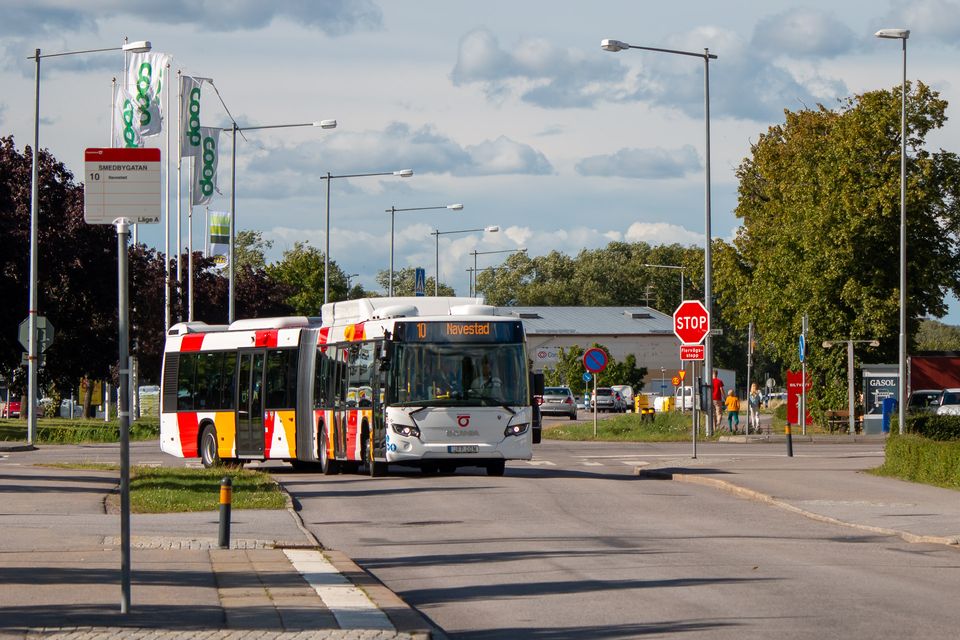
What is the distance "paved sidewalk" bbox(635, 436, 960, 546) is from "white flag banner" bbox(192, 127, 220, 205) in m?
24.8

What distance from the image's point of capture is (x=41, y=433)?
156 ft

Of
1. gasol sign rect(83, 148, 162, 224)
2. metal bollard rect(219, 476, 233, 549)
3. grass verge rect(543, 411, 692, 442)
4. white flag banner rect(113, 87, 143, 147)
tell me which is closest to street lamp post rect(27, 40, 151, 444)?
white flag banner rect(113, 87, 143, 147)

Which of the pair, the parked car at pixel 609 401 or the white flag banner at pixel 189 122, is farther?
the parked car at pixel 609 401

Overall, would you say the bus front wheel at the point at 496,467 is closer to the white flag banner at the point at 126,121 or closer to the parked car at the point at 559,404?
the white flag banner at the point at 126,121

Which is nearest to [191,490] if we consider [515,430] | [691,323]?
[515,430]

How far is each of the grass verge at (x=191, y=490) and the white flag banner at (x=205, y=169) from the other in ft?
86.5

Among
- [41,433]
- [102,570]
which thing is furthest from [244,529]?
[41,433]

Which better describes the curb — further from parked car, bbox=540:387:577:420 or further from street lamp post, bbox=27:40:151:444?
parked car, bbox=540:387:577:420

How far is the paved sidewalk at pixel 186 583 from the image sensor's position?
31.9 ft

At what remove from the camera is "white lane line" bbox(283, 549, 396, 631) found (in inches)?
397

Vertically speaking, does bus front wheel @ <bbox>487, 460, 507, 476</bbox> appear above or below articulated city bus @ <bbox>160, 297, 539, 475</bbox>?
below

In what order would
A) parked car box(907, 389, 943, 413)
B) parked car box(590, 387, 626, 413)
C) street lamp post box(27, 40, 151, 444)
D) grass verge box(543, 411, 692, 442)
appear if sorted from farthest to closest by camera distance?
parked car box(590, 387, 626, 413) < parked car box(907, 389, 943, 413) < grass verge box(543, 411, 692, 442) < street lamp post box(27, 40, 151, 444)

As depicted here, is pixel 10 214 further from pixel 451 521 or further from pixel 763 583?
pixel 763 583

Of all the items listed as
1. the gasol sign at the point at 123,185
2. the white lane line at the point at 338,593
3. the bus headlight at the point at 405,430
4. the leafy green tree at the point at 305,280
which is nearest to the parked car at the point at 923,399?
the bus headlight at the point at 405,430
